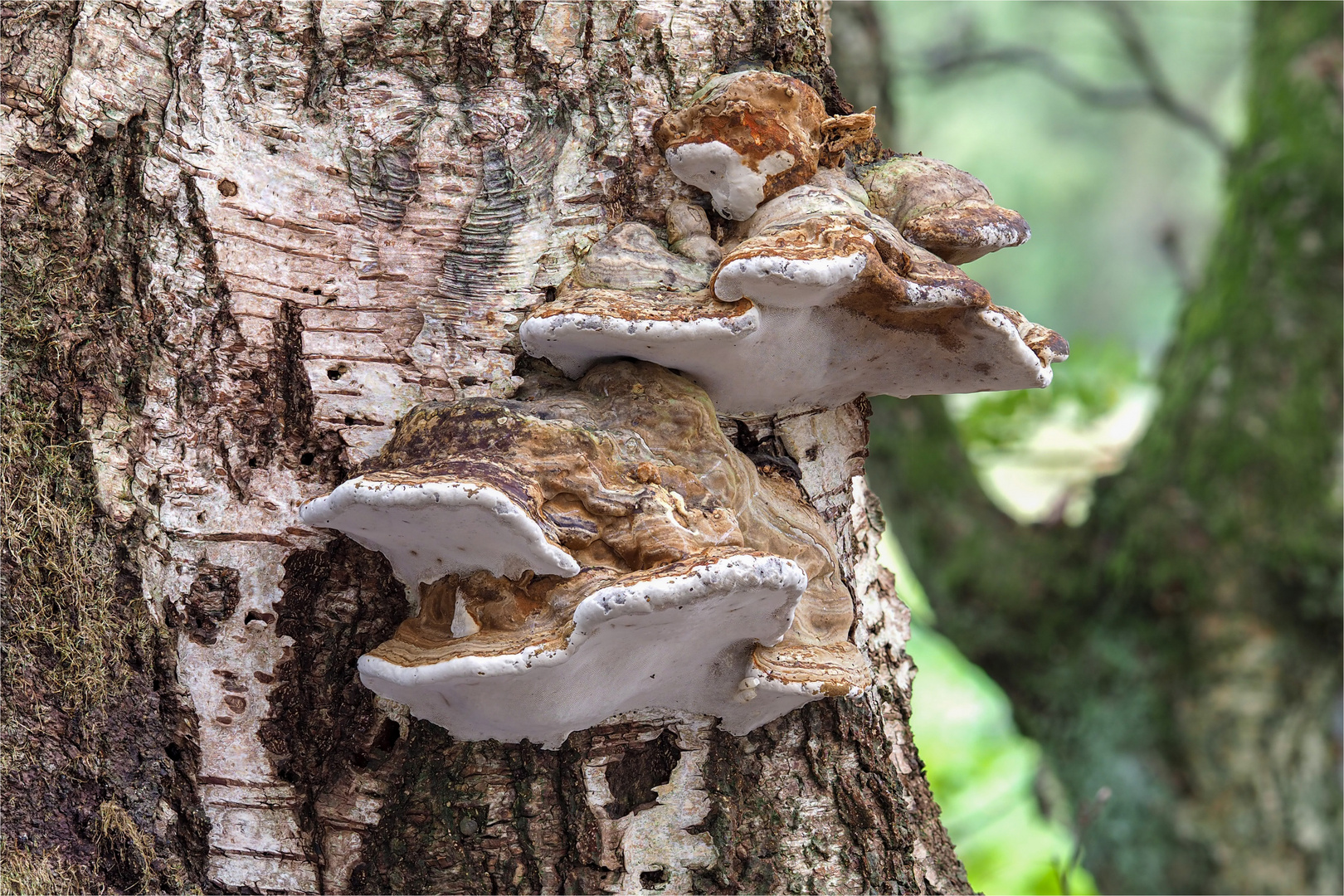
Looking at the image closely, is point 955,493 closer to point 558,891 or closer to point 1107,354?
point 1107,354

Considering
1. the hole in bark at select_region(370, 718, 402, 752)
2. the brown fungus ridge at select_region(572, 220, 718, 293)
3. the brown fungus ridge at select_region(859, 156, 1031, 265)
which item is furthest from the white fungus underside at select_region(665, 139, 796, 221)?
the hole in bark at select_region(370, 718, 402, 752)

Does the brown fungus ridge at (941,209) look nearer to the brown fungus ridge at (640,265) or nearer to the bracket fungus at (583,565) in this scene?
the brown fungus ridge at (640,265)

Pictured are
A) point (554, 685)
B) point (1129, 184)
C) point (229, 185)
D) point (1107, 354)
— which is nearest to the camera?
point (554, 685)

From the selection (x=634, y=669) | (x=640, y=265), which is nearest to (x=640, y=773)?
(x=634, y=669)

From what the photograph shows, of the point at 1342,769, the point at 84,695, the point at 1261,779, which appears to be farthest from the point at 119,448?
the point at 1342,769

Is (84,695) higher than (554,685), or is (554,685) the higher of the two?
(554,685)

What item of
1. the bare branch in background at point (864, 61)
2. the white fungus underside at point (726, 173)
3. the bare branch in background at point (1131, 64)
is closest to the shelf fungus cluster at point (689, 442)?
the white fungus underside at point (726, 173)

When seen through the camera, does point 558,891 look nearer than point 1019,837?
Yes

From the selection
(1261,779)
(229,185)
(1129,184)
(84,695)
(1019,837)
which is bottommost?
(1019,837)
